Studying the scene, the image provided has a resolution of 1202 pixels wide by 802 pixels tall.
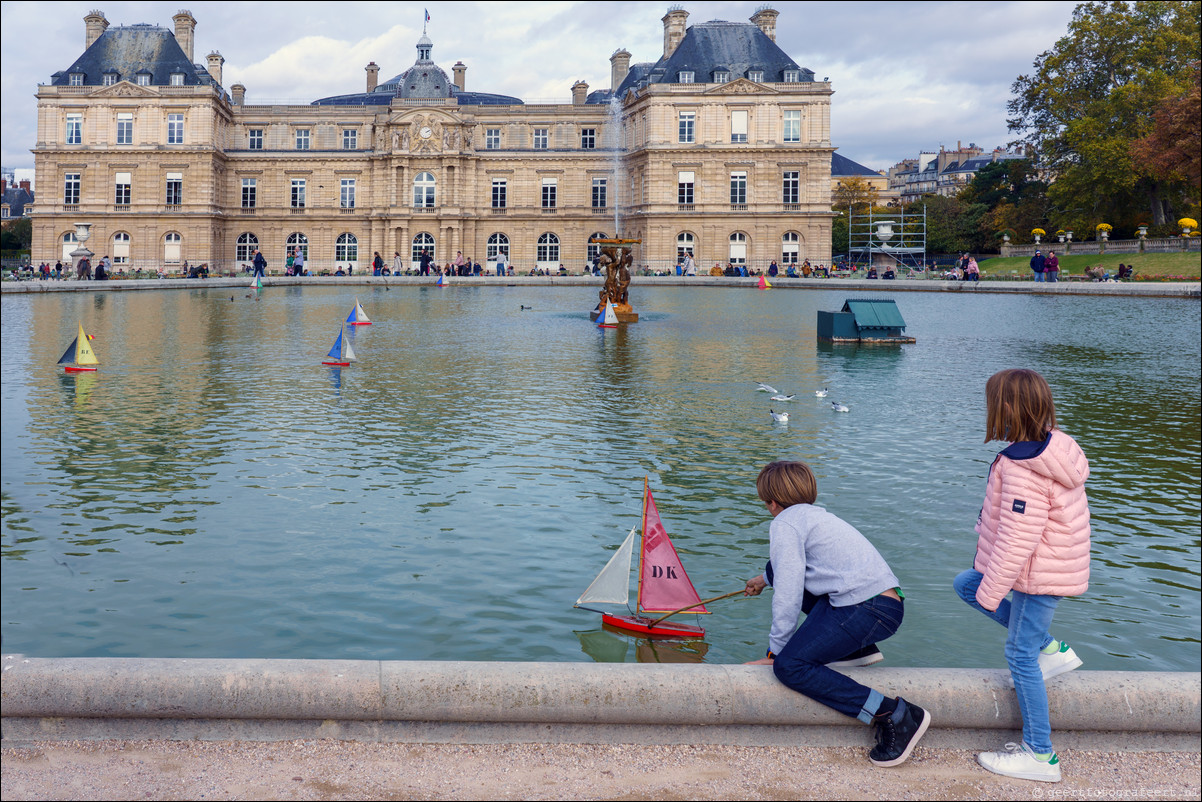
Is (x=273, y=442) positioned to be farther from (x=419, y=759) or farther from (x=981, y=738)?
(x=981, y=738)

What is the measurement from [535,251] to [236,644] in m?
75.2

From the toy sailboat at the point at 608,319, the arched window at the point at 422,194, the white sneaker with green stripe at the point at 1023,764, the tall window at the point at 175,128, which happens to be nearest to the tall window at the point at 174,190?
the tall window at the point at 175,128

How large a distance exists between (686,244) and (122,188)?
39.8 metres

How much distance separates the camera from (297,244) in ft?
267

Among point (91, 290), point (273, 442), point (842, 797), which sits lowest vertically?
point (842, 797)

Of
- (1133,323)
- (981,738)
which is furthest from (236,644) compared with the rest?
(1133,323)

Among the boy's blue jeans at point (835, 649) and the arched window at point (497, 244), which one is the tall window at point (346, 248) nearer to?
the arched window at point (497, 244)

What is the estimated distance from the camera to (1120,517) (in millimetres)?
10625

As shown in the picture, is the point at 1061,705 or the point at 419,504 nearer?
the point at 1061,705

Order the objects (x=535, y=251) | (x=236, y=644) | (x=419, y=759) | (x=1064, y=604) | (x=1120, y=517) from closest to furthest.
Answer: (x=419, y=759)
(x=236, y=644)
(x=1064, y=604)
(x=1120, y=517)
(x=535, y=251)

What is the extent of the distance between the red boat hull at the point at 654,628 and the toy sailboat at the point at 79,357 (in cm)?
1477

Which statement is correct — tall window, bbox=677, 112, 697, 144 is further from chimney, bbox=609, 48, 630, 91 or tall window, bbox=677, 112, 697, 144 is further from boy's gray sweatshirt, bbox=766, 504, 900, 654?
boy's gray sweatshirt, bbox=766, 504, 900, 654

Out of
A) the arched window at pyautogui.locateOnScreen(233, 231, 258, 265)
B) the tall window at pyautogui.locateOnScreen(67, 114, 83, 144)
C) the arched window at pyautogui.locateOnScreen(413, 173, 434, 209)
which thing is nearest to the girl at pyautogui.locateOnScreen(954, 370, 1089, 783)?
the arched window at pyautogui.locateOnScreen(413, 173, 434, 209)

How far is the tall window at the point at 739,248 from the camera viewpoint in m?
75.4
